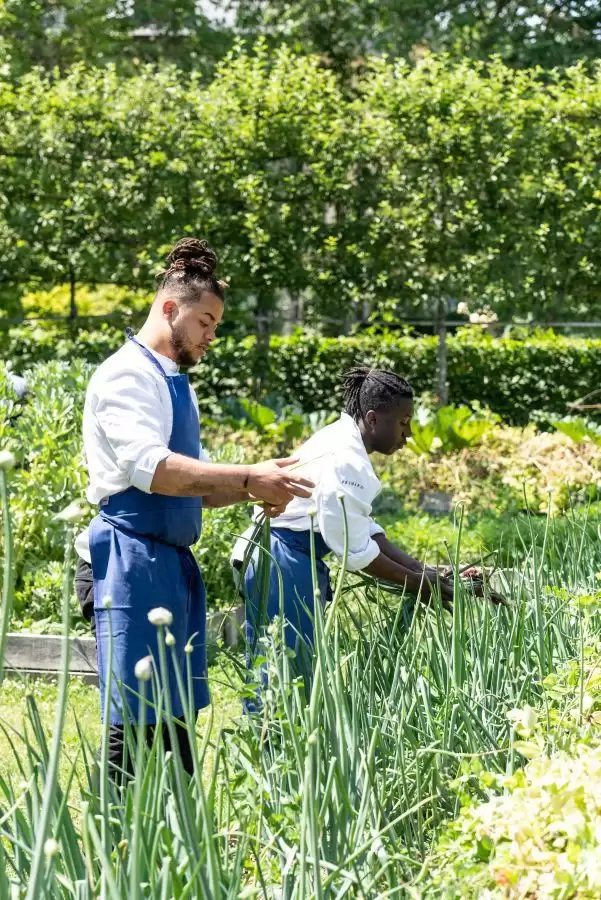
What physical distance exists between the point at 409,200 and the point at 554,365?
118 inches

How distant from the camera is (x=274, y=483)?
2.68 metres

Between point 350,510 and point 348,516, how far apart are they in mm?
87

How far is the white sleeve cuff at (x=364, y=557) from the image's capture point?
313 centimetres

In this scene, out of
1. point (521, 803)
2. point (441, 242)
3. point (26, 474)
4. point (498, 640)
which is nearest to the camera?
point (521, 803)

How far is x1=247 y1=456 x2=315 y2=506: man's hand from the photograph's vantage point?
2678 millimetres

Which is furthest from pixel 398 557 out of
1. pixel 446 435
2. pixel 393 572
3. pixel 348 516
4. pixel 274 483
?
pixel 446 435

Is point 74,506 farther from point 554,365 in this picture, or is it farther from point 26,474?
point 554,365

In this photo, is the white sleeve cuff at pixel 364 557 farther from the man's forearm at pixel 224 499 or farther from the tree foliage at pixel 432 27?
the tree foliage at pixel 432 27

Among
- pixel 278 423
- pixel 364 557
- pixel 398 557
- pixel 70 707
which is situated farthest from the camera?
pixel 278 423

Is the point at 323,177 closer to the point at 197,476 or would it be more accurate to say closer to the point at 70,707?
the point at 70,707

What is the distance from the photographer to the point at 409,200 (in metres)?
11.1

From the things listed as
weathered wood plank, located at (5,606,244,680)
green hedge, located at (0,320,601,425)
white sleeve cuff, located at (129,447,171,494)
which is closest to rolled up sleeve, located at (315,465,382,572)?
white sleeve cuff, located at (129,447,171,494)

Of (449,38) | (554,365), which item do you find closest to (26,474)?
(554,365)

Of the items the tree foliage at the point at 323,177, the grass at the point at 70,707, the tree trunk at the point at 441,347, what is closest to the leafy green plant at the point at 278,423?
the tree trunk at the point at 441,347
